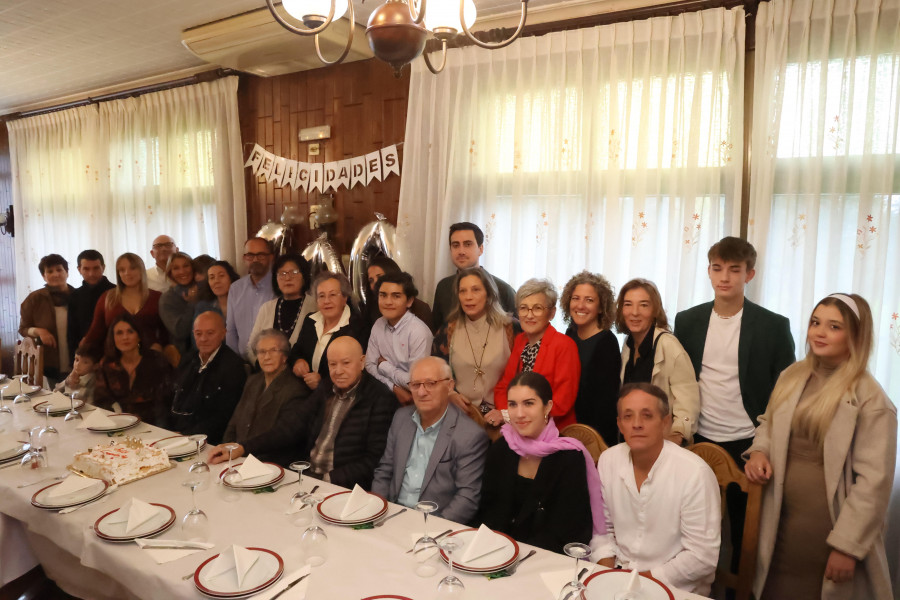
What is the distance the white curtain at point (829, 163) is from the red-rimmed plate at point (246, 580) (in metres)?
2.52

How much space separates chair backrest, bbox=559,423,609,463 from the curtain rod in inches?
158

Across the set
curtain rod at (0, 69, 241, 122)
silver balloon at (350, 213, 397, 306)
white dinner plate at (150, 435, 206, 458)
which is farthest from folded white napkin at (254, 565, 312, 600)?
curtain rod at (0, 69, 241, 122)

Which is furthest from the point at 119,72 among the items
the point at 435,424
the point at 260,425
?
the point at 435,424

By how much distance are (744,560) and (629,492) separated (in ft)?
1.43

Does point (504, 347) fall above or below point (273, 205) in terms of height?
below

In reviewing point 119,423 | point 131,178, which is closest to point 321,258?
point 119,423

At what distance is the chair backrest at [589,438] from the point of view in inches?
85.3

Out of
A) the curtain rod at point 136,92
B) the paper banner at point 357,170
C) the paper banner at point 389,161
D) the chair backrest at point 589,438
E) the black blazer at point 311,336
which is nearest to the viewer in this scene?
the chair backrest at point 589,438

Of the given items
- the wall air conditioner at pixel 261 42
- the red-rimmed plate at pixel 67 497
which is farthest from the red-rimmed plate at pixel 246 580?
the wall air conditioner at pixel 261 42

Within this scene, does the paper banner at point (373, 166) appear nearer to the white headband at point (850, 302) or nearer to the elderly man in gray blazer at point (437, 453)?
the elderly man in gray blazer at point (437, 453)

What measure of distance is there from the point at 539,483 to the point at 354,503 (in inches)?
24.5

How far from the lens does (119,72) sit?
5051mm

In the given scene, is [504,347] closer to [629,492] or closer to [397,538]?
[629,492]

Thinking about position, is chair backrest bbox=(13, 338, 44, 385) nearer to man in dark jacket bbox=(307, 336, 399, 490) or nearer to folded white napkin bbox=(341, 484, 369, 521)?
man in dark jacket bbox=(307, 336, 399, 490)
